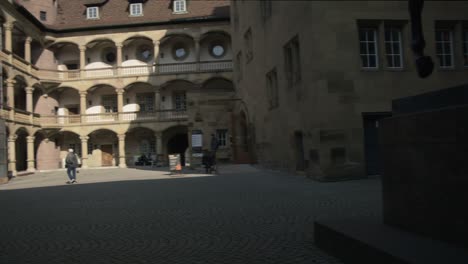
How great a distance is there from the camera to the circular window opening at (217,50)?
4225cm

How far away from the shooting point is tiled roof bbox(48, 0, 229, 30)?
135ft

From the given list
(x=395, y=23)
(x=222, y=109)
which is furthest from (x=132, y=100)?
(x=395, y=23)

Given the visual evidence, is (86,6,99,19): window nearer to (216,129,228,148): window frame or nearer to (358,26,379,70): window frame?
(216,129,228,148): window frame

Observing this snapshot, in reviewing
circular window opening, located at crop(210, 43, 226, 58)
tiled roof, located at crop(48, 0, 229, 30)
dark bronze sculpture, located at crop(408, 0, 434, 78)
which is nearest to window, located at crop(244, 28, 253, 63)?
tiled roof, located at crop(48, 0, 229, 30)

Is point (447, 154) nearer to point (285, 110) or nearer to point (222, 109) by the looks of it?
point (285, 110)

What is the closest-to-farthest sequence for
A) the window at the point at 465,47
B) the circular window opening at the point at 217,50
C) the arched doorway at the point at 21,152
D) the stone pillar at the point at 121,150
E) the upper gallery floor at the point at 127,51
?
the window at the point at 465,47 < the arched doorway at the point at 21,152 < the upper gallery floor at the point at 127,51 < the stone pillar at the point at 121,150 < the circular window opening at the point at 217,50

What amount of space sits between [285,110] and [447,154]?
1411 centimetres

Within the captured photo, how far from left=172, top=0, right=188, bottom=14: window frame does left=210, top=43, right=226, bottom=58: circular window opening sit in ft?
14.2

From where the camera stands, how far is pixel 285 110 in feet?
58.9

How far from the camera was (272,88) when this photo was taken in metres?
20.7

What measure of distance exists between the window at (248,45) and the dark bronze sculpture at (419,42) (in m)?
20.5

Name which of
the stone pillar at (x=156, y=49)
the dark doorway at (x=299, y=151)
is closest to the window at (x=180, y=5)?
the stone pillar at (x=156, y=49)

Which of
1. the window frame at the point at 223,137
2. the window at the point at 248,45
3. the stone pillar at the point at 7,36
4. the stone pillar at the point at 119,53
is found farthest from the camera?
the stone pillar at the point at 119,53

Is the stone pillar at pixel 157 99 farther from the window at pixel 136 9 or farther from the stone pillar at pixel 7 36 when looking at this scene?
the stone pillar at pixel 7 36
